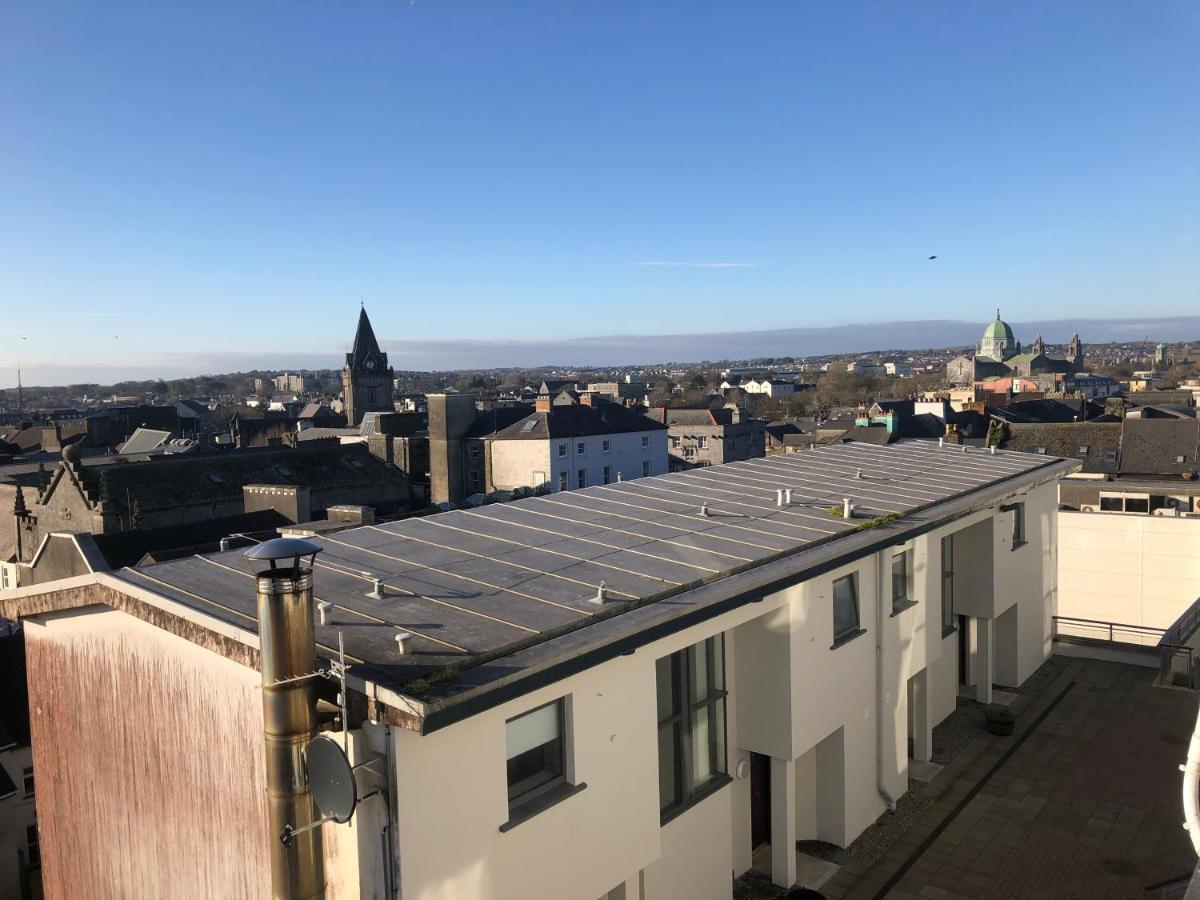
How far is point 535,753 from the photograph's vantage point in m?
8.20

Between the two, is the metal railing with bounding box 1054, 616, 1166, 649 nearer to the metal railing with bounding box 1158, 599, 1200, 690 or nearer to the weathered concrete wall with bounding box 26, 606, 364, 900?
the metal railing with bounding box 1158, 599, 1200, 690

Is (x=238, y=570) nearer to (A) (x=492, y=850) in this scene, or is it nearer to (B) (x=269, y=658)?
(B) (x=269, y=658)

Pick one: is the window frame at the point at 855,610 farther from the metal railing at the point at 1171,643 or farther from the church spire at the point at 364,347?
the church spire at the point at 364,347

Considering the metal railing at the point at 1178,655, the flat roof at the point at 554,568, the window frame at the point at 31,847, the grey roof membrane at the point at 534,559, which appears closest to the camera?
the flat roof at the point at 554,568

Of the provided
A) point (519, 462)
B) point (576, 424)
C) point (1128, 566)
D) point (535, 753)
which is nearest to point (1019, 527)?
point (1128, 566)

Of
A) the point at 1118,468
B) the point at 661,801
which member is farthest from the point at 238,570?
the point at 1118,468

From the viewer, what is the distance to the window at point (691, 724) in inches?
412

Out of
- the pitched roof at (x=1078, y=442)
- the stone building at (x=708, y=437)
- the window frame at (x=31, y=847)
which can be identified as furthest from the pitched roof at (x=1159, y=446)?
the window frame at (x=31, y=847)

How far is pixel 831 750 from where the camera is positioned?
41.9 ft

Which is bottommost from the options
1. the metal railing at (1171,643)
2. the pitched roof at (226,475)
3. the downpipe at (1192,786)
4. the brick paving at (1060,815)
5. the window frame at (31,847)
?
the window frame at (31,847)

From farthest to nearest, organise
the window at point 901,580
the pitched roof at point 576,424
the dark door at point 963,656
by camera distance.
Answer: the pitched roof at point 576,424 → the dark door at point 963,656 → the window at point 901,580

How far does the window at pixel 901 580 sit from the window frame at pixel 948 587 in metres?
3.30

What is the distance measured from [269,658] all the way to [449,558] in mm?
3831

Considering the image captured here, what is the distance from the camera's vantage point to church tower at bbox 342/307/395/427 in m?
108
